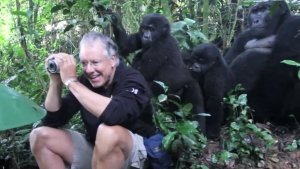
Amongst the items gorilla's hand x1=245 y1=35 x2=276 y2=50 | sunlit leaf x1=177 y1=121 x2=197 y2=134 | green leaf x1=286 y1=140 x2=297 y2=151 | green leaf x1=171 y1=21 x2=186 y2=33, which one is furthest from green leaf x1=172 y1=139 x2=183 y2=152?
gorilla's hand x1=245 y1=35 x2=276 y2=50

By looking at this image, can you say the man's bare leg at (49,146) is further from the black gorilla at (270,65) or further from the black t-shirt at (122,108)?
the black gorilla at (270,65)

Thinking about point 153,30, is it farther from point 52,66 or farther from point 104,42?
point 52,66

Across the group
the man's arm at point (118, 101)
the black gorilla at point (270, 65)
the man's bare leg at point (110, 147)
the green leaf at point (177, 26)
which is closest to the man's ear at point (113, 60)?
the man's arm at point (118, 101)

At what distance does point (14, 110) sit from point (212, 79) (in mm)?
3894

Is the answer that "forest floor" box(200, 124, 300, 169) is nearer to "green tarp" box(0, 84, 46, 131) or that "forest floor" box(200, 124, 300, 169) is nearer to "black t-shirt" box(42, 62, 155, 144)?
"black t-shirt" box(42, 62, 155, 144)

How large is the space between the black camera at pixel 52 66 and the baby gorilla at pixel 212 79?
2.26 meters

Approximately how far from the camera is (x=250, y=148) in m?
5.12

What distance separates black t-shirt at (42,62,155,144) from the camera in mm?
3986

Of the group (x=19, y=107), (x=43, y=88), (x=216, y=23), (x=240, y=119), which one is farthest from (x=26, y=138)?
(x=216, y=23)

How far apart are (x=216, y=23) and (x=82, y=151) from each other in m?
4.17

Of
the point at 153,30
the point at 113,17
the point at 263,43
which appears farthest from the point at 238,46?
the point at 113,17

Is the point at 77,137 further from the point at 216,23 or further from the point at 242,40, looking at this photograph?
the point at 216,23

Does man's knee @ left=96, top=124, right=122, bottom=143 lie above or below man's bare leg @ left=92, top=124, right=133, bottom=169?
above

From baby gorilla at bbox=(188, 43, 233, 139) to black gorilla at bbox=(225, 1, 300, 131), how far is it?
14.3 inches
